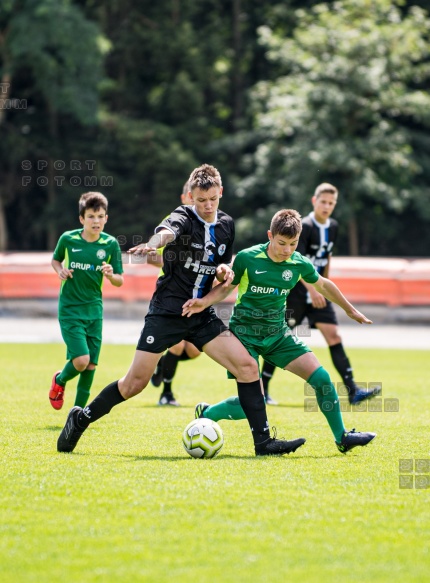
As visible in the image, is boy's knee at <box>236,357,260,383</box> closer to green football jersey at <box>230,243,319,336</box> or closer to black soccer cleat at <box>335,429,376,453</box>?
green football jersey at <box>230,243,319,336</box>

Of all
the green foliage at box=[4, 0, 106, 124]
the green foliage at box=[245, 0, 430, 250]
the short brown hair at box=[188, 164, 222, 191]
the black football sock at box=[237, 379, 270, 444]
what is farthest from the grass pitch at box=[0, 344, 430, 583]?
the green foliage at box=[4, 0, 106, 124]

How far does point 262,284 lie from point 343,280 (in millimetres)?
17146

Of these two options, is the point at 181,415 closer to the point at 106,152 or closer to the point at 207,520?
the point at 207,520

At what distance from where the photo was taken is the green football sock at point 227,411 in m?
7.57

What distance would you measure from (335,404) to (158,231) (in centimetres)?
180

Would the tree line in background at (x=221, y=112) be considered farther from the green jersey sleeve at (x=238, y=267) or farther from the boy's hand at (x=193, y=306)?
the boy's hand at (x=193, y=306)

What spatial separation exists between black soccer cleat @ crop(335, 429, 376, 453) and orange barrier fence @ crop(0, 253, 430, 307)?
52.2 ft

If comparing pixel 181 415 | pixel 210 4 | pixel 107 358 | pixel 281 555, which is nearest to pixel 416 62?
pixel 210 4

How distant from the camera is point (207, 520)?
16.3ft

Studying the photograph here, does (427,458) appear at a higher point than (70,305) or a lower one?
lower

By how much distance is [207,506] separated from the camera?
17.1 ft

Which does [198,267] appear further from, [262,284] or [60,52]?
[60,52]

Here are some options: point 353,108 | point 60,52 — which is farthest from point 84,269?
point 60,52

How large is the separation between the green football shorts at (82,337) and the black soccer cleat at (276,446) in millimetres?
2193
